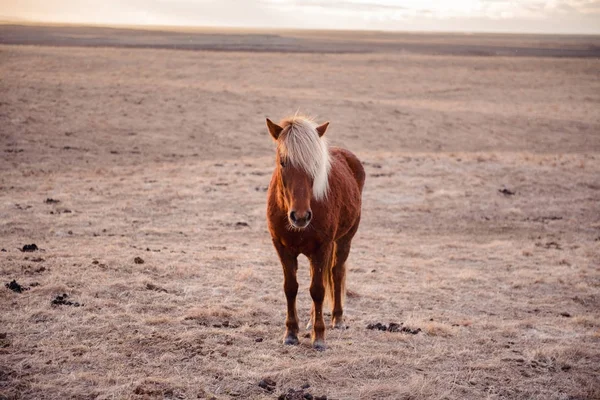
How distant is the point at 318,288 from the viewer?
567cm

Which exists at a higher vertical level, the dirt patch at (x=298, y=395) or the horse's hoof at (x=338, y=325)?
the dirt patch at (x=298, y=395)

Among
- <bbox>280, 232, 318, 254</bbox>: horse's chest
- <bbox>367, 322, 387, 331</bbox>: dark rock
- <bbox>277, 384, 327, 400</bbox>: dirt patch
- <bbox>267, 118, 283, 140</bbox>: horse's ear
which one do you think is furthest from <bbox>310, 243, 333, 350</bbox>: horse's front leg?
<bbox>267, 118, 283, 140</bbox>: horse's ear

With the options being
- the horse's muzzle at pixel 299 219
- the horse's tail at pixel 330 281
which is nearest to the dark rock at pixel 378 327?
the horse's tail at pixel 330 281

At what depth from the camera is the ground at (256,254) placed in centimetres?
501

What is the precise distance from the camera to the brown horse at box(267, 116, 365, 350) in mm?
→ 5066

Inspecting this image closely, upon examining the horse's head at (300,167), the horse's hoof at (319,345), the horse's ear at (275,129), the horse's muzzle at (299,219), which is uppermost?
the horse's ear at (275,129)

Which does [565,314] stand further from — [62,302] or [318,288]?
[62,302]

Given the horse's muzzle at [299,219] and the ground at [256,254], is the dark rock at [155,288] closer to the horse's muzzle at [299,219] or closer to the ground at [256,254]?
the ground at [256,254]

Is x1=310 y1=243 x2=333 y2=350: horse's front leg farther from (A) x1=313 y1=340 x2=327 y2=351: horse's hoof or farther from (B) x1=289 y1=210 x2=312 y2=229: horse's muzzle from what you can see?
(B) x1=289 y1=210 x2=312 y2=229: horse's muzzle

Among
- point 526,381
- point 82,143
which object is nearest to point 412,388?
point 526,381

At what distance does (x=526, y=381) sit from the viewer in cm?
513

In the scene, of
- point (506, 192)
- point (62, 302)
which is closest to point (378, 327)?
point (62, 302)

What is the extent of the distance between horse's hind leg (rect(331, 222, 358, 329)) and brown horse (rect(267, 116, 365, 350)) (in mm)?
404

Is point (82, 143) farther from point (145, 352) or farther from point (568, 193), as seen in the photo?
point (568, 193)
